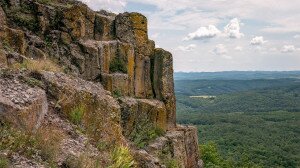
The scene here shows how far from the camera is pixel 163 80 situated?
29969 mm

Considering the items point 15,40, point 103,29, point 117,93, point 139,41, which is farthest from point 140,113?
point 15,40

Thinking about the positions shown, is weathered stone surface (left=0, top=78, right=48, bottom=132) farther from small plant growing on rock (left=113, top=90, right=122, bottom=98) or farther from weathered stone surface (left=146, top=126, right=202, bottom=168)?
small plant growing on rock (left=113, top=90, right=122, bottom=98)

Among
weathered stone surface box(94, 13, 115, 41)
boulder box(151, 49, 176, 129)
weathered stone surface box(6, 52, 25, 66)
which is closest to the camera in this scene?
weathered stone surface box(6, 52, 25, 66)

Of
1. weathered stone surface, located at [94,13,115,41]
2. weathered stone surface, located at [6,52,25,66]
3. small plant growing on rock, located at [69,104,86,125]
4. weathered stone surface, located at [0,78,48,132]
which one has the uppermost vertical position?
weathered stone surface, located at [94,13,115,41]

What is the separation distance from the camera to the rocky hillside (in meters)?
11.5

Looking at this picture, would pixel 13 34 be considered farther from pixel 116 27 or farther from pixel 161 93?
pixel 161 93

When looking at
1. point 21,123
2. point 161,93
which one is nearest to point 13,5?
point 161,93

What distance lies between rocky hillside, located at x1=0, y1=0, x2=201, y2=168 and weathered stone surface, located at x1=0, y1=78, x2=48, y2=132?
A: 0.03 m

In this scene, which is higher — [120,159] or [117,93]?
[117,93]

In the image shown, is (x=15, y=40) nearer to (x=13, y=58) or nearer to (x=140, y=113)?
(x=13, y=58)

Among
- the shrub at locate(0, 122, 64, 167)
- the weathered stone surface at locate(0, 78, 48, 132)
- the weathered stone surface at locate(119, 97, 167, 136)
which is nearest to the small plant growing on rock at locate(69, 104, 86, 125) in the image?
the weathered stone surface at locate(0, 78, 48, 132)

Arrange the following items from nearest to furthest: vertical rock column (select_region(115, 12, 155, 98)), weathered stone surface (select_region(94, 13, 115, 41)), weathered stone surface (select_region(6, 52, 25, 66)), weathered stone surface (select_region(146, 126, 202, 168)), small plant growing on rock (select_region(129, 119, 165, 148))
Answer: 1. weathered stone surface (select_region(6, 52, 25, 66))
2. small plant growing on rock (select_region(129, 119, 165, 148))
3. weathered stone surface (select_region(146, 126, 202, 168))
4. weathered stone surface (select_region(94, 13, 115, 41))
5. vertical rock column (select_region(115, 12, 155, 98))

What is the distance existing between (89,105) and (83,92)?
584 mm

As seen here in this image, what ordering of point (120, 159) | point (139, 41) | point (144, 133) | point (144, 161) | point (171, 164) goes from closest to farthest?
point (120, 159) → point (144, 161) → point (171, 164) → point (144, 133) → point (139, 41)
